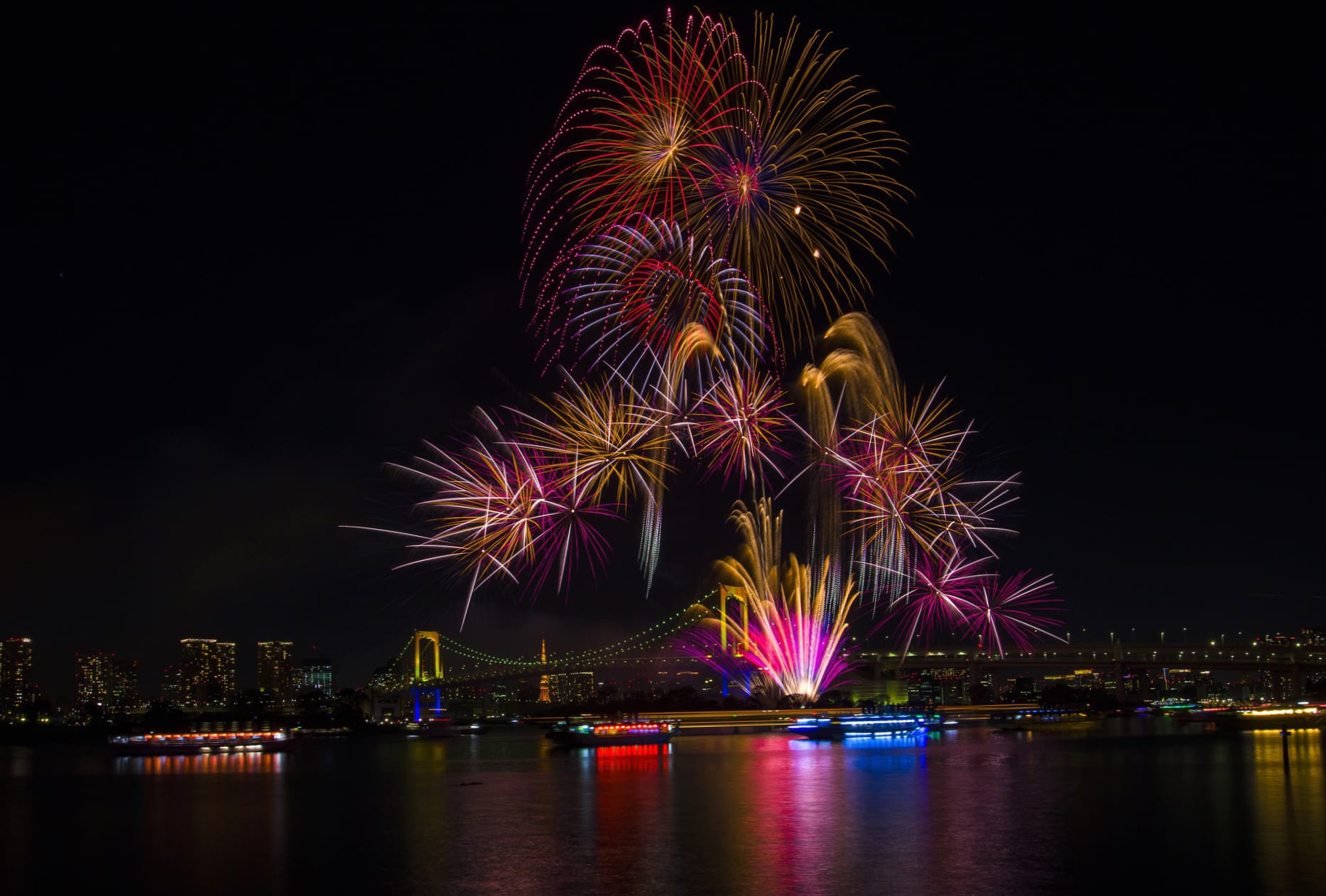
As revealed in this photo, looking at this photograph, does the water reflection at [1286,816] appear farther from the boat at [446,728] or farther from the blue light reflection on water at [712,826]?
the boat at [446,728]

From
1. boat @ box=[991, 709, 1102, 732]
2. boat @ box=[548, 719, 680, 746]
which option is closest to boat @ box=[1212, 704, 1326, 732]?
boat @ box=[991, 709, 1102, 732]

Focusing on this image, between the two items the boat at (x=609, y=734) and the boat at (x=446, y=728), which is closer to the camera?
the boat at (x=609, y=734)

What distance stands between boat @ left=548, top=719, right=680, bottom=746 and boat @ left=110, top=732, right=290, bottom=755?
1961 cm

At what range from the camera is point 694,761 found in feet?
151

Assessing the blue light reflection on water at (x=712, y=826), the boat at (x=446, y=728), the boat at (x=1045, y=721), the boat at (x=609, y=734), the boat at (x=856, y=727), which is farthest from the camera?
the boat at (x=446, y=728)

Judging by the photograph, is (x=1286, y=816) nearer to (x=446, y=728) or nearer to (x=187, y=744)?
(x=187, y=744)

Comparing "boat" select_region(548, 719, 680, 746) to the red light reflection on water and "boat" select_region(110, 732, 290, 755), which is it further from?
"boat" select_region(110, 732, 290, 755)

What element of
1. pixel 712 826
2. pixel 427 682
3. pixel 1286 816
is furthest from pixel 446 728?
pixel 1286 816

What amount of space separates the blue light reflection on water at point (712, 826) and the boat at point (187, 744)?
24549mm

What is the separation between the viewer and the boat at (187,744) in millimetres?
69000

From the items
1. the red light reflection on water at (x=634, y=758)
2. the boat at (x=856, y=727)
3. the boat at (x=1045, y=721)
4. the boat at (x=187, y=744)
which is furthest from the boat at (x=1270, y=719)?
the boat at (x=187, y=744)

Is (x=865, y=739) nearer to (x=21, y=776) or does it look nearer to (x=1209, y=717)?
(x=1209, y=717)

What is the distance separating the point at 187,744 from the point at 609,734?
26614mm

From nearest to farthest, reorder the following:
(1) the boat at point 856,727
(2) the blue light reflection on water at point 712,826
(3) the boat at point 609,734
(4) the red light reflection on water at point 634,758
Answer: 1. (2) the blue light reflection on water at point 712,826
2. (4) the red light reflection on water at point 634,758
3. (3) the boat at point 609,734
4. (1) the boat at point 856,727
